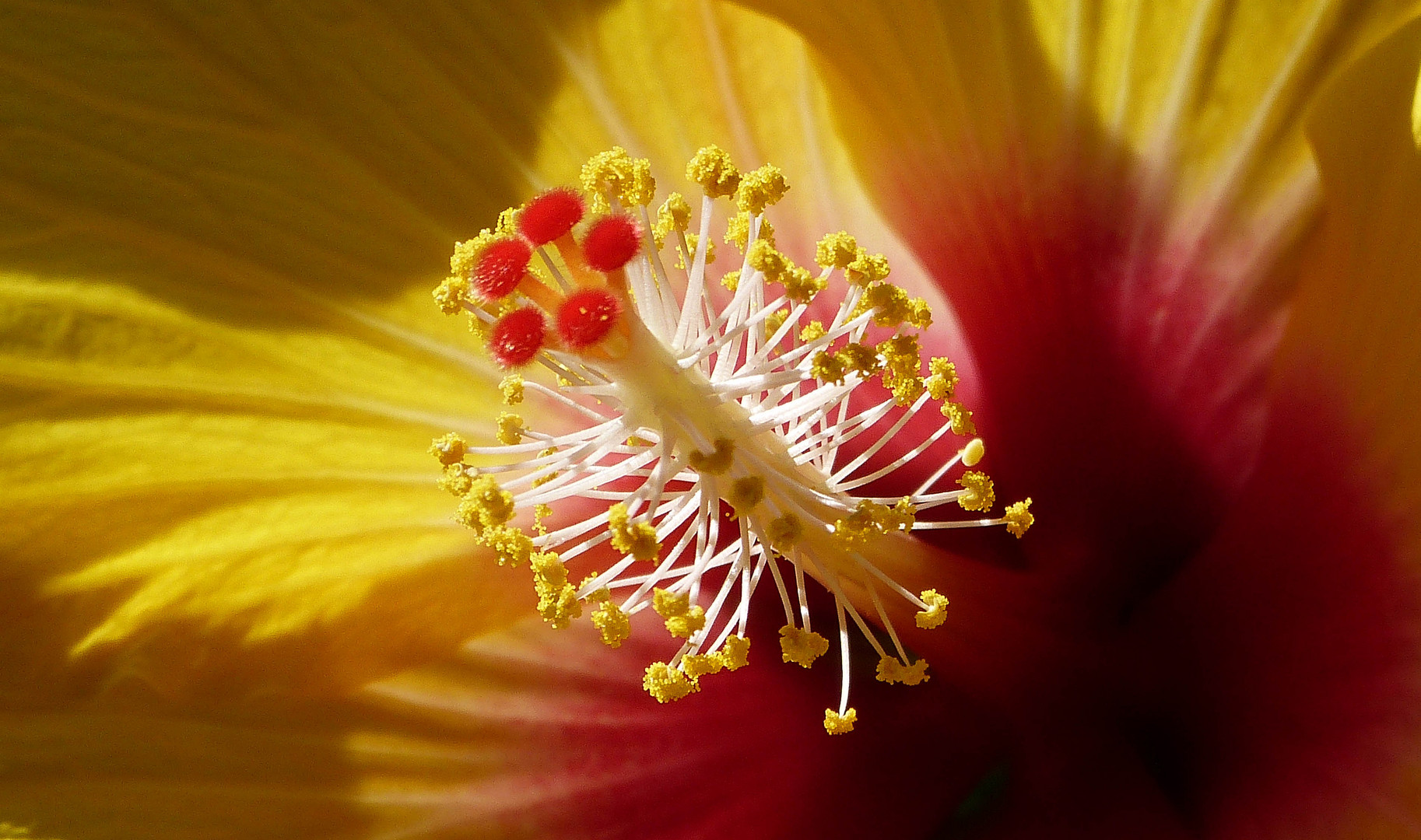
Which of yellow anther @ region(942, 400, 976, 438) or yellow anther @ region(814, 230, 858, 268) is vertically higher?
yellow anther @ region(814, 230, 858, 268)

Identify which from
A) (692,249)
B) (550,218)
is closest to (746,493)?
(550,218)

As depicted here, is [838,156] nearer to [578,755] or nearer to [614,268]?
A: [614,268]

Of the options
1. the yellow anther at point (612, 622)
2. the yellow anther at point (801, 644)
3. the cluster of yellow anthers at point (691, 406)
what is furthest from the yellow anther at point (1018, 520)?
the yellow anther at point (612, 622)

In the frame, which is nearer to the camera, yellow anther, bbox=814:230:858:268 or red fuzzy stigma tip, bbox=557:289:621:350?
red fuzzy stigma tip, bbox=557:289:621:350

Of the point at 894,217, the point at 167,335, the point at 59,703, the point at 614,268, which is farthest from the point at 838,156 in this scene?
the point at 59,703

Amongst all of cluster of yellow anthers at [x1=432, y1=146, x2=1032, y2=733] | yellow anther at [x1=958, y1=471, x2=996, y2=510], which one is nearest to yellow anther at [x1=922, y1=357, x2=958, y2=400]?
cluster of yellow anthers at [x1=432, y1=146, x2=1032, y2=733]

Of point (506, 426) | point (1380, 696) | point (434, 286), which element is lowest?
point (1380, 696)

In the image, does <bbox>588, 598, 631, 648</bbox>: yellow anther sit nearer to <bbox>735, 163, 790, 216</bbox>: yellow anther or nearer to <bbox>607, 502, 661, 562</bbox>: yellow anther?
<bbox>607, 502, 661, 562</bbox>: yellow anther
